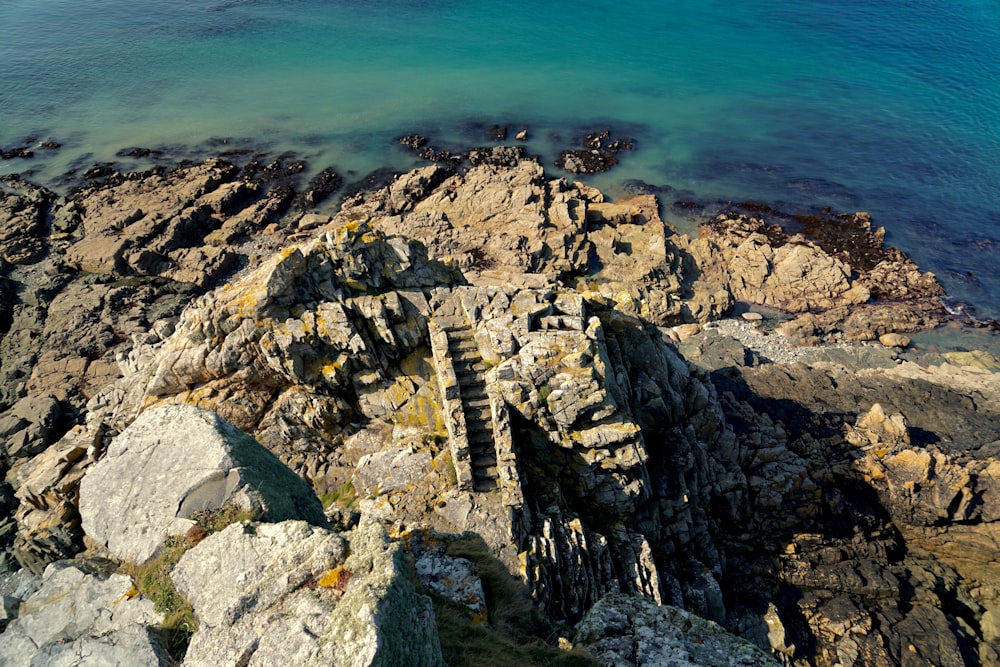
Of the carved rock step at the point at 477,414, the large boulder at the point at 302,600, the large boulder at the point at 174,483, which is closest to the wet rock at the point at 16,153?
the carved rock step at the point at 477,414

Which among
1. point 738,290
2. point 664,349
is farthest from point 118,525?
point 738,290

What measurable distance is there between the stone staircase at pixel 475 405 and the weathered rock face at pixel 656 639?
260 inches

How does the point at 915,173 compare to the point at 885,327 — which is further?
the point at 915,173

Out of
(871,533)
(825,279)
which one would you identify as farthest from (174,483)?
(825,279)

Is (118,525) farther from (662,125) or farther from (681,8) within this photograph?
(681,8)

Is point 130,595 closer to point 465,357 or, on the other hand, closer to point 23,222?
point 465,357

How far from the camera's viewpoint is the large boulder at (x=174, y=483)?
862cm

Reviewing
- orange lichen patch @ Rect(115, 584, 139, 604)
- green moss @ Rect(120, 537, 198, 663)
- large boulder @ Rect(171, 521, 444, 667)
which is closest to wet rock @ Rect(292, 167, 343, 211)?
green moss @ Rect(120, 537, 198, 663)

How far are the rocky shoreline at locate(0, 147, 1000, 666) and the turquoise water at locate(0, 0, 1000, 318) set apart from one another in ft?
70.5

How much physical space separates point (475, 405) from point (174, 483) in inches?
405

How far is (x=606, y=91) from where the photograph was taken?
67.8 metres

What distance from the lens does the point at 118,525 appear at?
29.2 ft

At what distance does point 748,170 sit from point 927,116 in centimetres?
2831

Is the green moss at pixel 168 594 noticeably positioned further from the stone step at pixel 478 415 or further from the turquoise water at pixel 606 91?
the turquoise water at pixel 606 91
